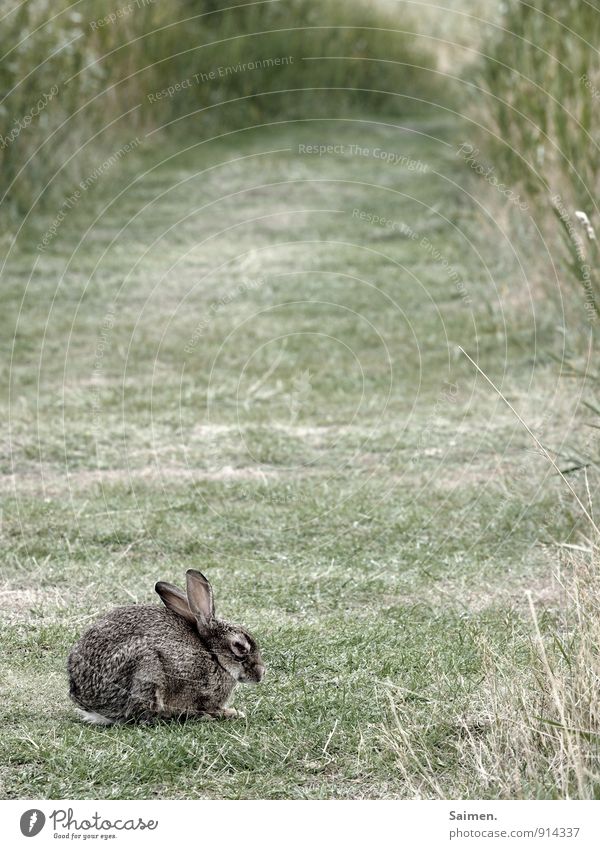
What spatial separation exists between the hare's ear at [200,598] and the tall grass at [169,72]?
7.74m

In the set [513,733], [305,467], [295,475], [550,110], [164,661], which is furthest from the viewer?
[550,110]

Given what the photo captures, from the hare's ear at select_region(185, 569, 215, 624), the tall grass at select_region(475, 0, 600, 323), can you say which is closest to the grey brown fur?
the hare's ear at select_region(185, 569, 215, 624)

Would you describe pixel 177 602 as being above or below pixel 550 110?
below

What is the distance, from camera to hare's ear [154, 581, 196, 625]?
4771mm

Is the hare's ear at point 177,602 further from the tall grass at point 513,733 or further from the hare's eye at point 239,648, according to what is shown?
the tall grass at point 513,733

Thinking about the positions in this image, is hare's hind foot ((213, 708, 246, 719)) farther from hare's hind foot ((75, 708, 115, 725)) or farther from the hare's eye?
hare's hind foot ((75, 708, 115, 725))

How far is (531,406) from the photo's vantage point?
28.2 feet

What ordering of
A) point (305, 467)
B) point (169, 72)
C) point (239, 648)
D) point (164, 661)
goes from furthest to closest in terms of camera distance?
point (169, 72) → point (305, 467) → point (239, 648) → point (164, 661)

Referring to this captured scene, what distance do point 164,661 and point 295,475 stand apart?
10.4ft

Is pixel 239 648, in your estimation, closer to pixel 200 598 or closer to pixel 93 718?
pixel 200 598

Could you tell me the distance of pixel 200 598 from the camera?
477 cm

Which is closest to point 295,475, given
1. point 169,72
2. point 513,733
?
point 513,733

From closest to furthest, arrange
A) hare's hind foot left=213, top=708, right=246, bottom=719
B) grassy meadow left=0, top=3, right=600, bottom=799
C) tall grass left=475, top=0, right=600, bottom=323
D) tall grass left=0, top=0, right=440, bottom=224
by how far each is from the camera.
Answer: grassy meadow left=0, top=3, right=600, bottom=799
hare's hind foot left=213, top=708, right=246, bottom=719
tall grass left=475, top=0, right=600, bottom=323
tall grass left=0, top=0, right=440, bottom=224
